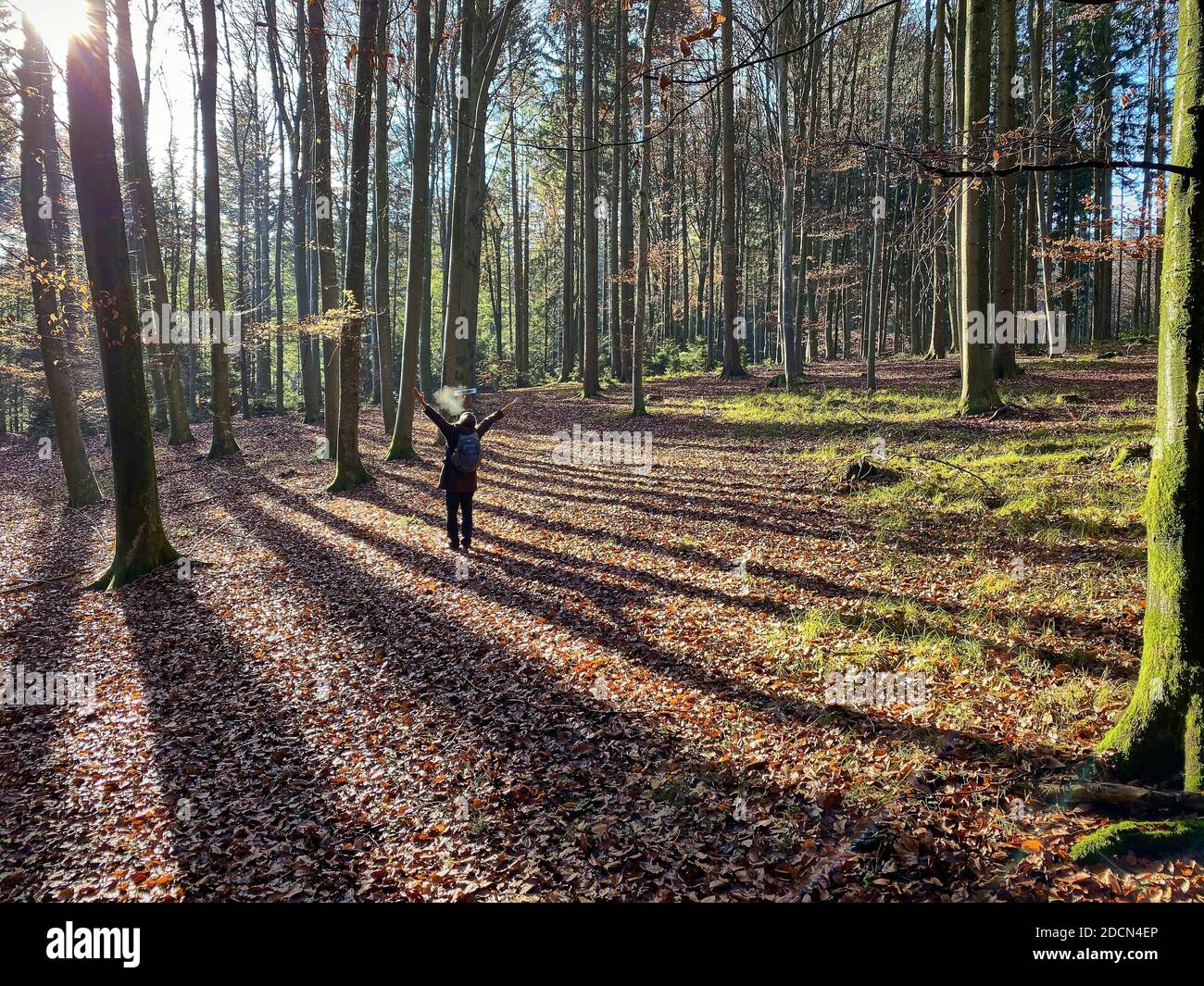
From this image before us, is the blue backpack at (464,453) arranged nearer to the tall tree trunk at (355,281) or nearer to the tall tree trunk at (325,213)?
the tall tree trunk at (355,281)

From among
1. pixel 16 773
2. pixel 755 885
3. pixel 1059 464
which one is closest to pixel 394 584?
pixel 16 773

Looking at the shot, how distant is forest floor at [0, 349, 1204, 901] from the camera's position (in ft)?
12.2

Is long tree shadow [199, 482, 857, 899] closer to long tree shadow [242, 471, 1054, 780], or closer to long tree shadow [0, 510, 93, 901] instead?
long tree shadow [242, 471, 1054, 780]

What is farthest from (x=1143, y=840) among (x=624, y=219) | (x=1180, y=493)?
(x=624, y=219)

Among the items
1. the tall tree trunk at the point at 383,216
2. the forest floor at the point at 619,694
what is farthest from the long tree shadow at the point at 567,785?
the tall tree trunk at the point at 383,216

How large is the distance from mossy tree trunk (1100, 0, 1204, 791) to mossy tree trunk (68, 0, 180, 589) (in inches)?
412

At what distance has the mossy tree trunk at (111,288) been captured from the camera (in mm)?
8289

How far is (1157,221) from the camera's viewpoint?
1067cm

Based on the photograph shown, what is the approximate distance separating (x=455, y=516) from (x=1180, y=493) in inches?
328

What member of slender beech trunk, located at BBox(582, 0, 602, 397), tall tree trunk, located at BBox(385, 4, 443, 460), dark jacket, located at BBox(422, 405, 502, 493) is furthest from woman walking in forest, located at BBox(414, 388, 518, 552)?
slender beech trunk, located at BBox(582, 0, 602, 397)

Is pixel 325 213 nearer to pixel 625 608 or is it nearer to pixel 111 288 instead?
pixel 111 288

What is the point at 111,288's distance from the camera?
8.52m
